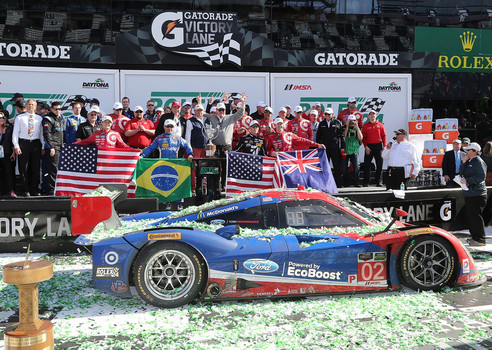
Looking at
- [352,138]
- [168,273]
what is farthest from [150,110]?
[168,273]

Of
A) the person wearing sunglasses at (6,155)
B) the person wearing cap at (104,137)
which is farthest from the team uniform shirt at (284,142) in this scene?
the person wearing sunglasses at (6,155)

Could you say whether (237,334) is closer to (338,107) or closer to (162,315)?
(162,315)

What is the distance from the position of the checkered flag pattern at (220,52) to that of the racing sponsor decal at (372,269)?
10781mm

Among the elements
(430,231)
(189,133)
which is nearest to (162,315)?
(430,231)

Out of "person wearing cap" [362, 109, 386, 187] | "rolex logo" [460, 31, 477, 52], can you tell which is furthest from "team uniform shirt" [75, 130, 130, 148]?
"rolex logo" [460, 31, 477, 52]

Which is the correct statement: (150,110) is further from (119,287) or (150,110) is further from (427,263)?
(427,263)

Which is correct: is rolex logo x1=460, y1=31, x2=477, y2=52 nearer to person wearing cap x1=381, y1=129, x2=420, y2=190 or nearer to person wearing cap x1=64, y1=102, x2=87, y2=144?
person wearing cap x1=381, y1=129, x2=420, y2=190

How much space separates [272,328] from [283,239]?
3.73ft

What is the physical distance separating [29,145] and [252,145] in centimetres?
473

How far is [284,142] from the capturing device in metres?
10.8

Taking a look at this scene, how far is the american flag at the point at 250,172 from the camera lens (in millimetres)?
9867

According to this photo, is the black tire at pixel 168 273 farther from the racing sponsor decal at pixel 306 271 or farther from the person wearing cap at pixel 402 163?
the person wearing cap at pixel 402 163

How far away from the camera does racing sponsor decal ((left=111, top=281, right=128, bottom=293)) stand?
5633 millimetres

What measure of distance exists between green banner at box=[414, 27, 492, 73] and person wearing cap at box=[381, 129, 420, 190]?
7348mm
